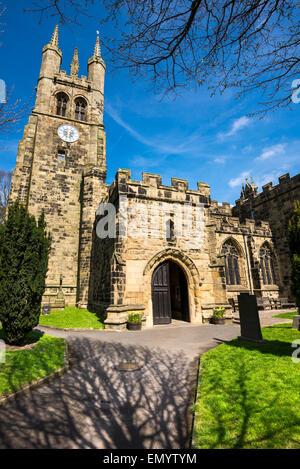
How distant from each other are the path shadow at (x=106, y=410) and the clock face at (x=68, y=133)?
1921cm

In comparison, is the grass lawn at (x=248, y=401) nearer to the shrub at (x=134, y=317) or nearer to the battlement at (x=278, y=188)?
the shrub at (x=134, y=317)

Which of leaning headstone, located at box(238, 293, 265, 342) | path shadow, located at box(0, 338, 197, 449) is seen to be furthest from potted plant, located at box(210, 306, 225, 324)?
path shadow, located at box(0, 338, 197, 449)

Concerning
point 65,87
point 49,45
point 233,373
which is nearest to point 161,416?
point 233,373

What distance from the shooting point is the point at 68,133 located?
65.2 feet

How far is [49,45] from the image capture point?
21.0m

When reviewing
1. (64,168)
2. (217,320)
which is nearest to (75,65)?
(64,168)

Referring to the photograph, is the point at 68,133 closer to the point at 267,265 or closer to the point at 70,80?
the point at 70,80

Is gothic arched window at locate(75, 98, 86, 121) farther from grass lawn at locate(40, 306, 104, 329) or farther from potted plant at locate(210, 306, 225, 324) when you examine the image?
potted plant at locate(210, 306, 225, 324)

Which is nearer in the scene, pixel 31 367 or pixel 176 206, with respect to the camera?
pixel 31 367

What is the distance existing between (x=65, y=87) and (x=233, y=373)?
2534cm

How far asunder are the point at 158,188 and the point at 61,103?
1584 centimetres

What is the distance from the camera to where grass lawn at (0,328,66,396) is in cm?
396

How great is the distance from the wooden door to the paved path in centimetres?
494
